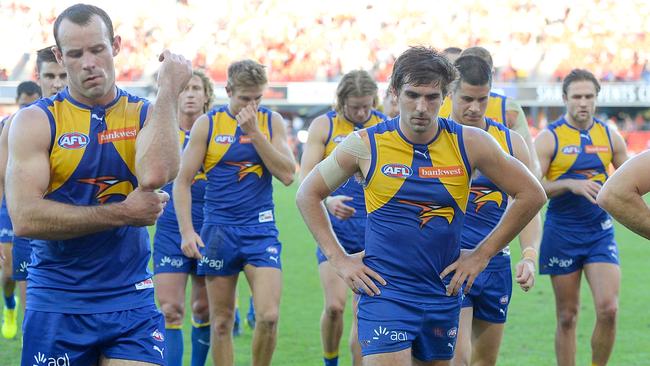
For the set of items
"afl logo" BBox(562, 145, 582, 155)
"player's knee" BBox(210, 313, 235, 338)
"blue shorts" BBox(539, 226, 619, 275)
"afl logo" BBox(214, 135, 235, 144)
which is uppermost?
"afl logo" BBox(214, 135, 235, 144)

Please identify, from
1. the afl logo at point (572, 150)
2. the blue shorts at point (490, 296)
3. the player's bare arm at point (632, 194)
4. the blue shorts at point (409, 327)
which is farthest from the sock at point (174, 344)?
the player's bare arm at point (632, 194)

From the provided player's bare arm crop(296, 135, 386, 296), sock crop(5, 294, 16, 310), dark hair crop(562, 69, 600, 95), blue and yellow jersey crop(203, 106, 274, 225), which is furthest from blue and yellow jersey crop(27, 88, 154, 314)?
sock crop(5, 294, 16, 310)

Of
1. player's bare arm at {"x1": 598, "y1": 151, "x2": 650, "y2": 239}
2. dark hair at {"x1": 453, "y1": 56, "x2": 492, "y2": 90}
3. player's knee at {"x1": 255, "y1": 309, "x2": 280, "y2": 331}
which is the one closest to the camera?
player's bare arm at {"x1": 598, "y1": 151, "x2": 650, "y2": 239}

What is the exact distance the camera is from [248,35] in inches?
1268

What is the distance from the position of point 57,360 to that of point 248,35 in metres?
28.6

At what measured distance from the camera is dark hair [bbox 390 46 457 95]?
182 inches

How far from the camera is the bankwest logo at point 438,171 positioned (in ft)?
15.4

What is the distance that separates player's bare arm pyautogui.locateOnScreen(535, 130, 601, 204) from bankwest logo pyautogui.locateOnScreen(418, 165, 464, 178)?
116 inches

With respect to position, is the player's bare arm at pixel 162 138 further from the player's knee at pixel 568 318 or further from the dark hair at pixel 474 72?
the player's knee at pixel 568 318

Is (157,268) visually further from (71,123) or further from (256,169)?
(71,123)

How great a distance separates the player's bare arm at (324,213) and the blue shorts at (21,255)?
4.22m

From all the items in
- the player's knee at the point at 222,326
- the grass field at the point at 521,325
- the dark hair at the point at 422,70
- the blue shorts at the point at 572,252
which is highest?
the dark hair at the point at 422,70

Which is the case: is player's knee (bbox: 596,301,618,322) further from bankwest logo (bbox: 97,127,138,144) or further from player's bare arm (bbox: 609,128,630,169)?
bankwest logo (bbox: 97,127,138,144)

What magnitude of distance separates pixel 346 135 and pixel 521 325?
3434 mm
